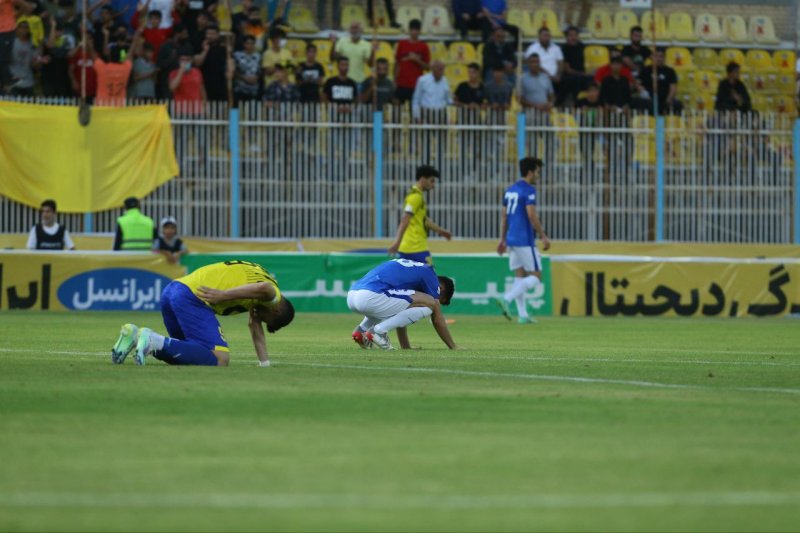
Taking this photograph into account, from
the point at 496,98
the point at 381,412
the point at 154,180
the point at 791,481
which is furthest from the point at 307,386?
the point at 496,98

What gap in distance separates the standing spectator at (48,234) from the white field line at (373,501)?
20420 millimetres

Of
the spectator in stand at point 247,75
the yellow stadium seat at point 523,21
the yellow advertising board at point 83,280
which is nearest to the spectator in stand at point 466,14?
the yellow stadium seat at point 523,21

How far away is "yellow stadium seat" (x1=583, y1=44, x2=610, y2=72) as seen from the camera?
34.6 m

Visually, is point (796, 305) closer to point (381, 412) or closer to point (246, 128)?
Answer: point (246, 128)

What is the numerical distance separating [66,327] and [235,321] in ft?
14.1

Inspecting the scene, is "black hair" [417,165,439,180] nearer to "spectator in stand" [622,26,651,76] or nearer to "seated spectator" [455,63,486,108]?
"seated spectator" [455,63,486,108]

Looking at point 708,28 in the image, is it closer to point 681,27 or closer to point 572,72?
point 681,27

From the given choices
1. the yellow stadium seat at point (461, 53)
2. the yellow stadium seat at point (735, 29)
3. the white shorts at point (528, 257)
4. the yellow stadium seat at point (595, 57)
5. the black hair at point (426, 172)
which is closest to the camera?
the black hair at point (426, 172)

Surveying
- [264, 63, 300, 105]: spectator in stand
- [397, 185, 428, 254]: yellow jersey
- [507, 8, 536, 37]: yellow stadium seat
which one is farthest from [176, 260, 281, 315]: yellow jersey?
[507, 8, 536, 37]: yellow stadium seat

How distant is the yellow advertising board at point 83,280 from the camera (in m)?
26.4

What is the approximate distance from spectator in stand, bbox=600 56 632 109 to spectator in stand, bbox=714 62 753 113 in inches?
89.8

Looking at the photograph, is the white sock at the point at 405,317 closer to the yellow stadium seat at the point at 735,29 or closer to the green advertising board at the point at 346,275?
the green advertising board at the point at 346,275

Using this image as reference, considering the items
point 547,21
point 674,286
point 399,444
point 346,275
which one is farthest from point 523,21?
point 399,444

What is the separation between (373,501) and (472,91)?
956 inches
